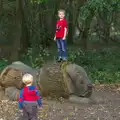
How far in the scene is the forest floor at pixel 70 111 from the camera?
376 inches

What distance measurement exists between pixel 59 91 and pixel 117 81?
16.2 feet

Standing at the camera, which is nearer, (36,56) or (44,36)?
(36,56)

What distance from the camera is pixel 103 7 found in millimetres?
14000

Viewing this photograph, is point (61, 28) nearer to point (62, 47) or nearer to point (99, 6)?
point (62, 47)

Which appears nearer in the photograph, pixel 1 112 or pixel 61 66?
pixel 1 112

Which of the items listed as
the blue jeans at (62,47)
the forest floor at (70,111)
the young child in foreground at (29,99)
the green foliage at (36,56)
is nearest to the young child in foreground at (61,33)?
the blue jeans at (62,47)

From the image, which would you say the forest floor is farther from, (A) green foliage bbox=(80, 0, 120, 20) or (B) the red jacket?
(A) green foliage bbox=(80, 0, 120, 20)

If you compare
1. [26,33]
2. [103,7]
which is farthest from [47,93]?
[26,33]

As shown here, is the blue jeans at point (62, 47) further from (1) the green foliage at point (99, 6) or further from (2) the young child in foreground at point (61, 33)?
(1) the green foliage at point (99, 6)

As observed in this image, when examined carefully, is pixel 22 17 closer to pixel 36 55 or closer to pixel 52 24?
pixel 36 55

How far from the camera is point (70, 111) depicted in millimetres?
10117

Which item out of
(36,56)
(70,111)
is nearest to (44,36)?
(36,56)

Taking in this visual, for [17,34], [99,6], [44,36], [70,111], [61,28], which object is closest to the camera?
[70,111]

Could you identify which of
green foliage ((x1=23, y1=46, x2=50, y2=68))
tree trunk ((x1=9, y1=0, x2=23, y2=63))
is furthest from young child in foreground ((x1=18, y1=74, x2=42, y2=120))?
tree trunk ((x1=9, y1=0, x2=23, y2=63))
